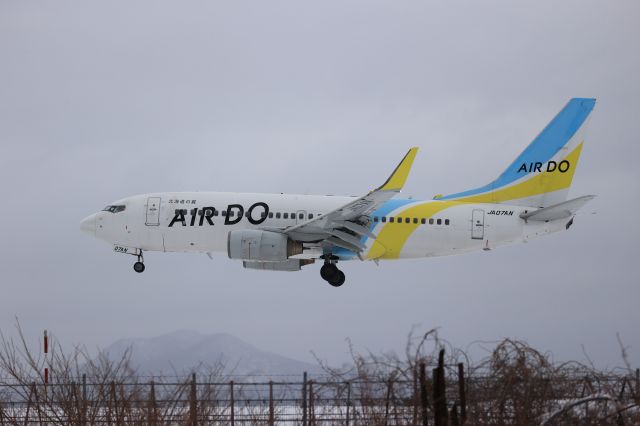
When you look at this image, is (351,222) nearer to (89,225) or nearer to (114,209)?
(114,209)

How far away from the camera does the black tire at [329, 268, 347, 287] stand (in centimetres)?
5006

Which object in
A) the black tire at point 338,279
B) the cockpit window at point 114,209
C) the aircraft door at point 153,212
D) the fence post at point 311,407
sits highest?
the cockpit window at point 114,209

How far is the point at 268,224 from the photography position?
49000 mm

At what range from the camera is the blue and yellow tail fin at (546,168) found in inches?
2052

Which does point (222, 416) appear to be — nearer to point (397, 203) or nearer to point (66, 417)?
point (66, 417)

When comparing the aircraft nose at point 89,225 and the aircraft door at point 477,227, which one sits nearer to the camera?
the aircraft door at point 477,227

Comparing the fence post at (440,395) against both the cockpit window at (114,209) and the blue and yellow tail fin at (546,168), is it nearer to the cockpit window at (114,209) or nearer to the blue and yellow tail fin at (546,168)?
the blue and yellow tail fin at (546,168)

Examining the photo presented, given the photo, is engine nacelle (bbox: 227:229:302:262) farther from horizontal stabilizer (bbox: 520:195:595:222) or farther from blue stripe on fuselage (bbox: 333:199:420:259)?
horizontal stabilizer (bbox: 520:195:595:222)

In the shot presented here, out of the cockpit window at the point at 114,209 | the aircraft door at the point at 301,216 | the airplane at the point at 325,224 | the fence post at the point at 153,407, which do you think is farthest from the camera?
the cockpit window at the point at 114,209

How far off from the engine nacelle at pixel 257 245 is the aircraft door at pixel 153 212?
182 inches

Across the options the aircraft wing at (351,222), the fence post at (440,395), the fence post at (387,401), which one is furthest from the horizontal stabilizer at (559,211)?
the fence post at (440,395)

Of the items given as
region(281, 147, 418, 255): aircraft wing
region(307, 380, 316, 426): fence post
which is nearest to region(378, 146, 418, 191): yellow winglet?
region(281, 147, 418, 255): aircraft wing

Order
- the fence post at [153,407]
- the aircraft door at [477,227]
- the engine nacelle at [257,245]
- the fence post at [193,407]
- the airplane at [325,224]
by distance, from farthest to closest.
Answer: the aircraft door at [477,227]
the airplane at [325,224]
the engine nacelle at [257,245]
the fence post at [193,407]
the fence post at [153,407]

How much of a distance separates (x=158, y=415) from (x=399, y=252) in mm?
29273
